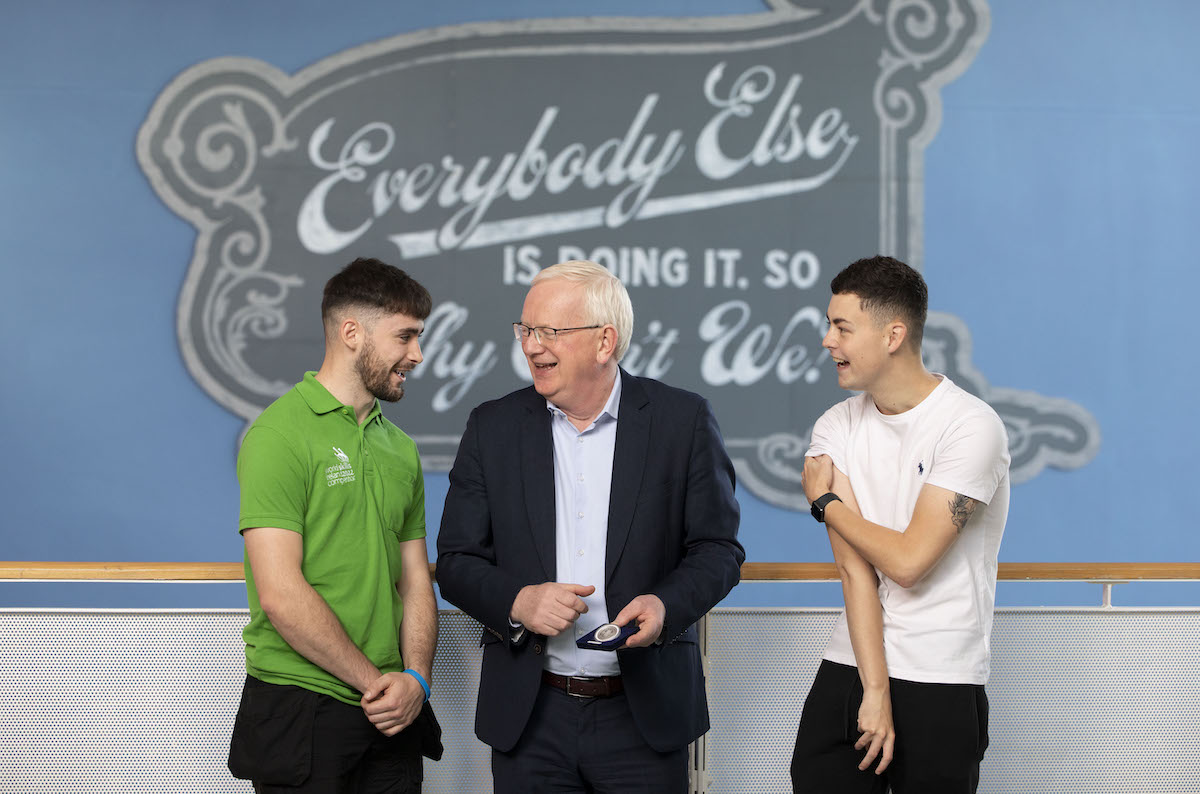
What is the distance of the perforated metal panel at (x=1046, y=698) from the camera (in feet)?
8.67

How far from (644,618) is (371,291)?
86 centimetres

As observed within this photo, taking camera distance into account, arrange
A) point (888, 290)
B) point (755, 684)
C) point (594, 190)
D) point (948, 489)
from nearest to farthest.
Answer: point (948, 489)
point (888, 290)
point (755, 684)
point (594, 190)

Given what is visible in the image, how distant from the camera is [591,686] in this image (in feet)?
6.67

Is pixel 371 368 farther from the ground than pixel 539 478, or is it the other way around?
pixel 371 368

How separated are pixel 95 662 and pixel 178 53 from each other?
3.72 metres

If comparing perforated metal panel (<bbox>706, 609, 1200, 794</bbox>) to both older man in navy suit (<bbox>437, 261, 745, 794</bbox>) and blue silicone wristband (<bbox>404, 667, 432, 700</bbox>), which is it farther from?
blue silicone wristband (<bbox>404, 667, 432, 700</bbox>)

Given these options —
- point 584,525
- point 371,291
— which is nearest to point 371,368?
point 371,291

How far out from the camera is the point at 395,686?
81.9 inches

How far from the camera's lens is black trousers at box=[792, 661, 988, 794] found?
6.64ft

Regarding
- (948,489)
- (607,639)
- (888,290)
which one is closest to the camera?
(607,639)

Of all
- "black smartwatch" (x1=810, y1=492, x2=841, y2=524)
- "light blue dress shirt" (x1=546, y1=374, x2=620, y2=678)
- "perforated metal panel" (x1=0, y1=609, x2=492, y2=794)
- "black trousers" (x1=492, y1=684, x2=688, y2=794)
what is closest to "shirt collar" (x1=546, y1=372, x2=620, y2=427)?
"light blue dress shirt" (x1=546, y1=374, x2=620, y2=678)

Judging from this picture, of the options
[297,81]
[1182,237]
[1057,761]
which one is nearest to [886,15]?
[1182,237]

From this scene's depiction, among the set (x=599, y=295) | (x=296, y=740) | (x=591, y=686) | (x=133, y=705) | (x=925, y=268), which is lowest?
(x=133, y=705)

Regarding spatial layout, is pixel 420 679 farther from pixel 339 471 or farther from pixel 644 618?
pixel 644 618
